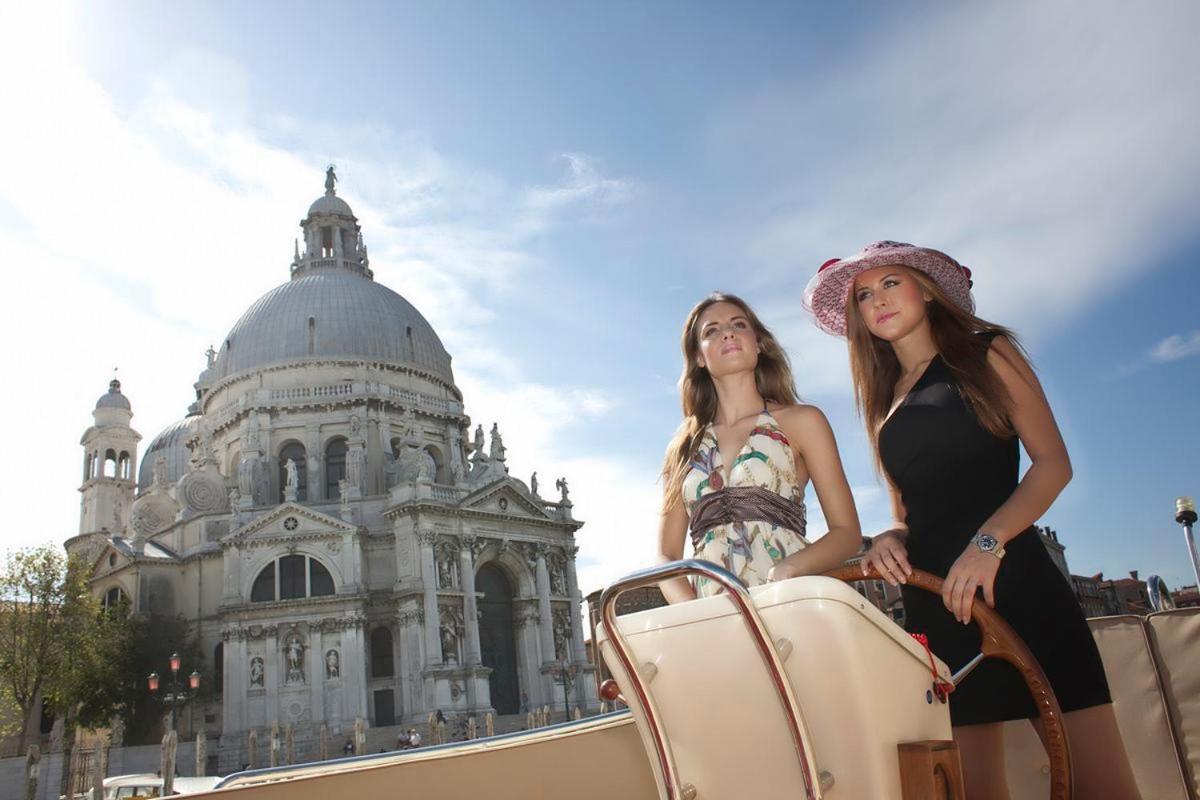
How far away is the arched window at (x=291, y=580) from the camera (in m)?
35.3

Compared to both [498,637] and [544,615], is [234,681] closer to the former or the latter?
[498,637]

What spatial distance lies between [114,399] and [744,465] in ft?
198

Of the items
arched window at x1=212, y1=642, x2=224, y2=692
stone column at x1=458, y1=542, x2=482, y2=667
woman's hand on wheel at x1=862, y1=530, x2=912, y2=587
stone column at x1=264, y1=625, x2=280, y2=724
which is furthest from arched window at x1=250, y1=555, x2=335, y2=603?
woman's hand on wheel at x1=862, y1=530, x2=912, y2=587

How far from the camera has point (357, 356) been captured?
44.4 metres

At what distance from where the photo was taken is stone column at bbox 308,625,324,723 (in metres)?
33.3

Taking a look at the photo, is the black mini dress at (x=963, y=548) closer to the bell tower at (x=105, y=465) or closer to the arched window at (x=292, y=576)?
the arched window at (x=292, y=576)

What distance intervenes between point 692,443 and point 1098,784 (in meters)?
1.64

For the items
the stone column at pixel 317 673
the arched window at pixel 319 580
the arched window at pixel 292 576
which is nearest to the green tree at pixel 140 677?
the arched window at pixel 292 576

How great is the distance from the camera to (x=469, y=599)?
3644 cm

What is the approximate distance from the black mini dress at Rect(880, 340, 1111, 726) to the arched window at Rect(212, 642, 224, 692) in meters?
37.5

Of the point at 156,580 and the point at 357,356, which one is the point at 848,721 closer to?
the point at 156,580

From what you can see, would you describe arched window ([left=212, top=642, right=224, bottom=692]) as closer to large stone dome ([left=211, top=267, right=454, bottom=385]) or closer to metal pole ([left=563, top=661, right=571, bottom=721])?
metal pole ([left=563, top=661, right=571, bottom=721])

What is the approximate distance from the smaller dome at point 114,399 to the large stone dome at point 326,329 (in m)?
12.7

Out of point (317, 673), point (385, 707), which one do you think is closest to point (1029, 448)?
point (317, 673)
